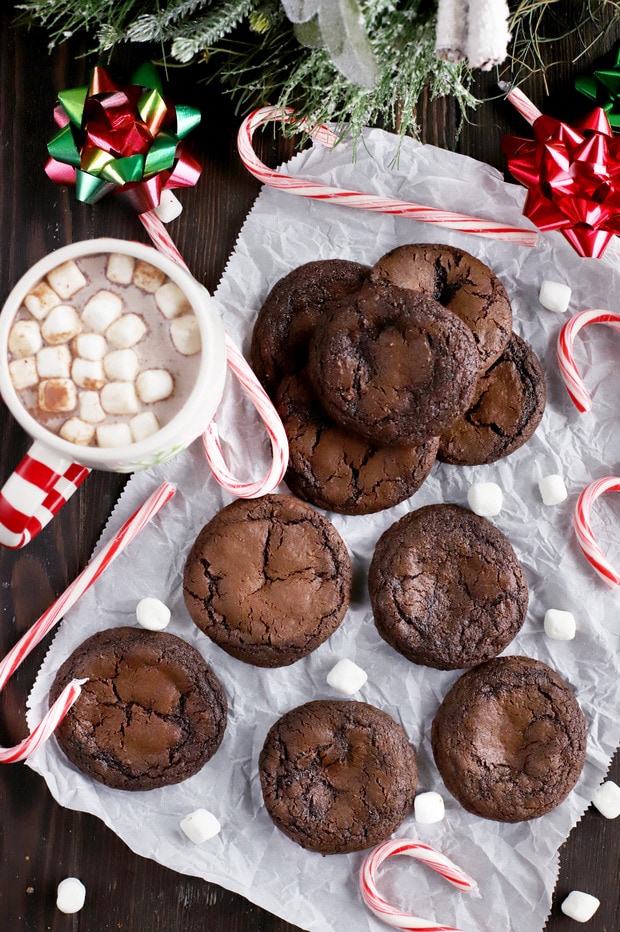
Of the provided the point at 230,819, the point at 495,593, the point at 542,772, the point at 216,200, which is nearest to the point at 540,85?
the point at 216,200

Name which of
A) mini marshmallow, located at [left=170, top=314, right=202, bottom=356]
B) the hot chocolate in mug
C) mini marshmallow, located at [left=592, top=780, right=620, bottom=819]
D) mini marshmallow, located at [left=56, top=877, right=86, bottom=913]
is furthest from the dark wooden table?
mini marshmallow, located at [left=592, top=780, right=620, bottom=819]

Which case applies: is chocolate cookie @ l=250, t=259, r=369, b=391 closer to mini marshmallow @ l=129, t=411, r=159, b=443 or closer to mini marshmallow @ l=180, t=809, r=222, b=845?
mini marshmallow @ l=129, t=411, r=159, b=443

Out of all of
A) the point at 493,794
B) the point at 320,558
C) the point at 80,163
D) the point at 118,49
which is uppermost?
the point at 118,49

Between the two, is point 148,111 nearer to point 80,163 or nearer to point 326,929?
point 80,163

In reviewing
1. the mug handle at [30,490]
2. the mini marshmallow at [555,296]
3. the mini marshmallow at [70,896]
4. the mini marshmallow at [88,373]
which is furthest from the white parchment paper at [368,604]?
the mini marshmallow at [88,373]

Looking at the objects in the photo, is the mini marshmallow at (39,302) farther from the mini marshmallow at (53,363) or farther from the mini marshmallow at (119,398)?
the mini marshmallow at (119,398)

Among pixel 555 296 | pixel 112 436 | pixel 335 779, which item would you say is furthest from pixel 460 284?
pixel 335 779
